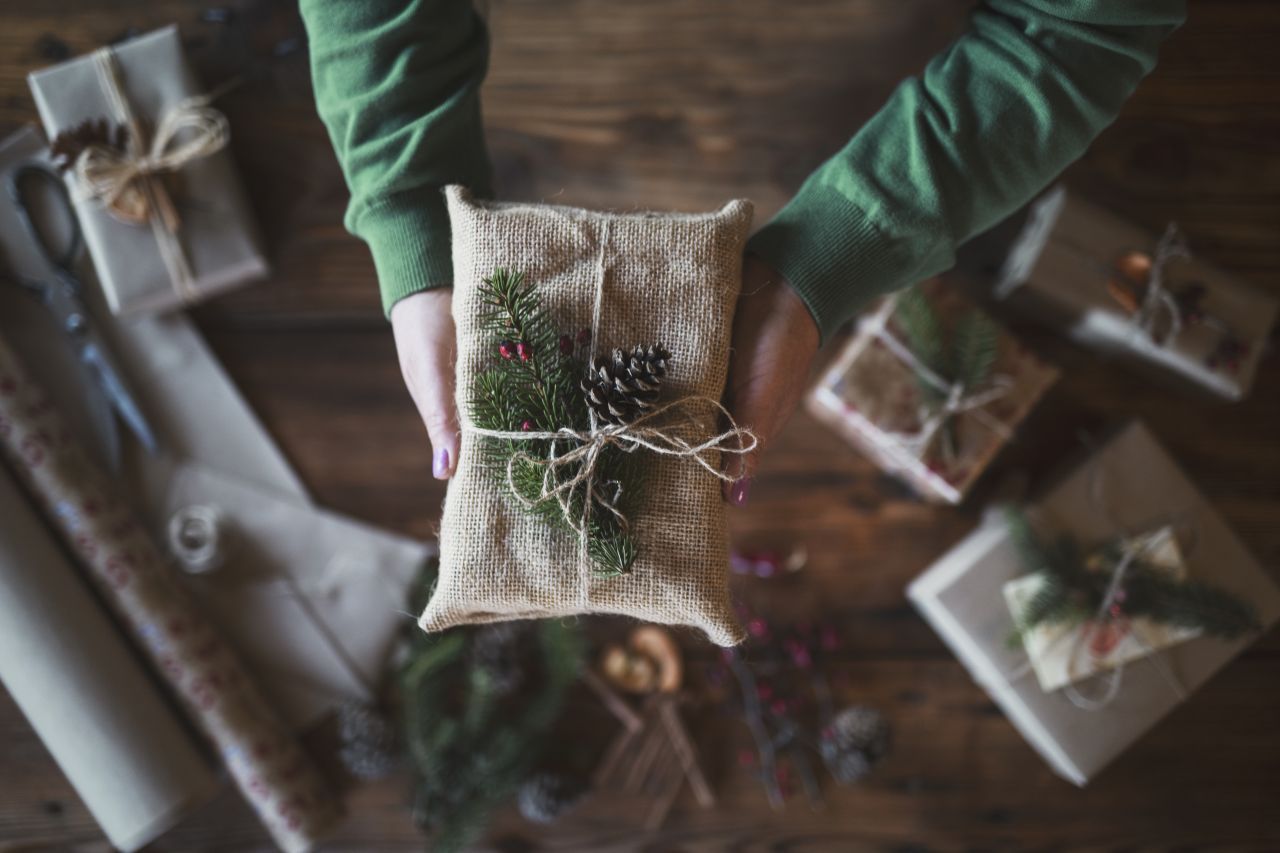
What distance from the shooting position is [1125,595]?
1.04 metres

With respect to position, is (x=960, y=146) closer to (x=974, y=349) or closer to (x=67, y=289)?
(x=974, y=349)

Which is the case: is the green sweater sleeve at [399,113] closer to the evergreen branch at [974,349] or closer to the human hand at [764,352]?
the human hand at [764,352]

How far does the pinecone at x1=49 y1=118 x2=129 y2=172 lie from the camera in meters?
1.04

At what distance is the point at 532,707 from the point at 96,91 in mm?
949

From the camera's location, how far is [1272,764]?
1.21 m

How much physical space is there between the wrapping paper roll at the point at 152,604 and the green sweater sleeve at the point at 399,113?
0.55 m

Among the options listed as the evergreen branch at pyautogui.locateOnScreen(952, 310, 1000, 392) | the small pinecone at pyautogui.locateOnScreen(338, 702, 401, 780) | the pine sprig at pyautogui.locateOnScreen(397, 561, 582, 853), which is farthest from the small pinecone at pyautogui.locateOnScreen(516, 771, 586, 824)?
the evergreen branch at pyautogui.locateOnScreen(952, 310, 1000, 392)

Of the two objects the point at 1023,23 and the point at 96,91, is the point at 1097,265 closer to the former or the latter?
the point at 1023,23

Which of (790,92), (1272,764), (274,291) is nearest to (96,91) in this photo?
(274,291)

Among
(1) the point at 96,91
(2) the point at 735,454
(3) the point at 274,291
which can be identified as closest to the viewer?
(2) the point at 735,454

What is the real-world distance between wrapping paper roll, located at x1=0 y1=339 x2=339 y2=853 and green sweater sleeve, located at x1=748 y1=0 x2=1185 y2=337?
841 millimetres

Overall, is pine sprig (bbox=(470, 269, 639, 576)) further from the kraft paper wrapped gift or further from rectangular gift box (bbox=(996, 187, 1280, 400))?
rectangular gift box (bbox=(996, 187, 1280, 400))

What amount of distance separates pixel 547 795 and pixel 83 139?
988 millimetres

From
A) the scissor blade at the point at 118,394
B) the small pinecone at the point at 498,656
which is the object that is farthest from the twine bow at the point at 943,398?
the scissor blade at the point at 118,394
